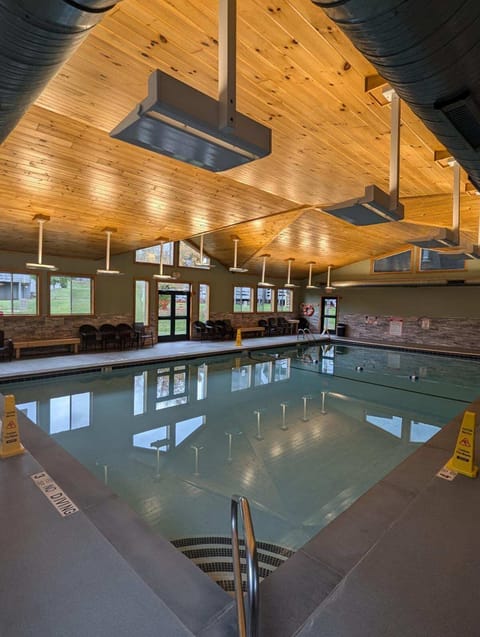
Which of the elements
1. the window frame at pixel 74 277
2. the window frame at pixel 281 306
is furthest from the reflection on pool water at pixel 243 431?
the window frame at pixel 281 306

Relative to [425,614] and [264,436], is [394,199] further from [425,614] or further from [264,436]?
[264,436]

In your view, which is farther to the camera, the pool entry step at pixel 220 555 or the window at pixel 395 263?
the window at pixel 395 263

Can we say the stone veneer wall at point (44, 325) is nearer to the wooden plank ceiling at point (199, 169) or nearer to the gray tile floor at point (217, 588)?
the wooden plank ceiling at point (199, 169)

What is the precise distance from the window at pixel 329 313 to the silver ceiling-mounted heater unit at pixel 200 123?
1388cm

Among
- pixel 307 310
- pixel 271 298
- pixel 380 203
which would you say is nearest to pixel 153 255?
pixel 271 298

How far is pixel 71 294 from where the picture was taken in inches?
356

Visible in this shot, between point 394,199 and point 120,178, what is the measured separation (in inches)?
156

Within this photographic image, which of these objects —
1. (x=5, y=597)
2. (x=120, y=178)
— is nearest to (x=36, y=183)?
(x=120, y=178)

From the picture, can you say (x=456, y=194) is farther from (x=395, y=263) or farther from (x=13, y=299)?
(x=395, y=263)

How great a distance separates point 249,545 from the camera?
1.19 m

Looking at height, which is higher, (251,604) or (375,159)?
(375,159)

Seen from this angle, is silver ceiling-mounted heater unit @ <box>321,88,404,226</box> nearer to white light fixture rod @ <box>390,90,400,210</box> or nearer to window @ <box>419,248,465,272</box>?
white light fixture rod @ <box>390,90,400,210</box>

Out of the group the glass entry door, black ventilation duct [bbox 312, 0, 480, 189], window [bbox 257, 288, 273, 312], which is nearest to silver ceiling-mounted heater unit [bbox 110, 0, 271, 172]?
black ventilation duct [bbox 312, 0, 480, 189]

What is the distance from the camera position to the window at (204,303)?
478 inches
